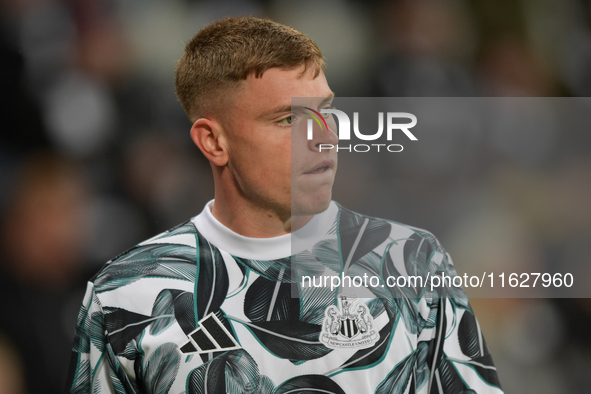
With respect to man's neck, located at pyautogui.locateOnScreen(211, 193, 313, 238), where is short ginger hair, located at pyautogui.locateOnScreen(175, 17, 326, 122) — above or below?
above

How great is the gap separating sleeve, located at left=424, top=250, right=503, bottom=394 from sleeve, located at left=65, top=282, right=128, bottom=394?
1.80ft

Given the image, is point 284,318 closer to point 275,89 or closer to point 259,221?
point 259,221

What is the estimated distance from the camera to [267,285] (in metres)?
0.91

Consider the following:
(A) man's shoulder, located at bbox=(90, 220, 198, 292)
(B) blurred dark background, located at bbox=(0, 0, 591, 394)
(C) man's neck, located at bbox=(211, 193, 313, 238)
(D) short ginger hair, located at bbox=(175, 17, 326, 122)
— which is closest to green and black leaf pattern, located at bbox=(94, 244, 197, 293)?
(A) man's shoulder, located at bbox=(90, 220, 198, 292)

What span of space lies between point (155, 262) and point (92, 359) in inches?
7.9

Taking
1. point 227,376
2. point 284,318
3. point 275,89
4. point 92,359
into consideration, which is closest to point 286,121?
point 275,89

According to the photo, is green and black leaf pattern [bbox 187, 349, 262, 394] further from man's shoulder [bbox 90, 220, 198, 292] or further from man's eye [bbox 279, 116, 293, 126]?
man's eye [bbox 279, 116, 293, 126]

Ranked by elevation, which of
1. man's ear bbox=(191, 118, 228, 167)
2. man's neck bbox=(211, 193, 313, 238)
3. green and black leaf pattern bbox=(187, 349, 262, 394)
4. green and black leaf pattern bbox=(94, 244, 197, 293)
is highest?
man's ear bbox=(191, 118, 228, 167)

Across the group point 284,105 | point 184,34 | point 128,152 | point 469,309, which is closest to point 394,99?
point 284,105

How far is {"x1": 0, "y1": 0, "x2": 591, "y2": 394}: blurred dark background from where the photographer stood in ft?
4.03

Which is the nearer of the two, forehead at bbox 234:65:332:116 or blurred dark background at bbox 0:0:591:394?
forehead at bbox 234:65:332:116

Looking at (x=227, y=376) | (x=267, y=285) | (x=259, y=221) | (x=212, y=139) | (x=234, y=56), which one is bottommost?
(x=227, y=376)

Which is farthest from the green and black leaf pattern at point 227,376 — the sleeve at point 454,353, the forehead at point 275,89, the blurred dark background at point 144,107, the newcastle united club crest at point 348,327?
the blurred dark background at point 144,107

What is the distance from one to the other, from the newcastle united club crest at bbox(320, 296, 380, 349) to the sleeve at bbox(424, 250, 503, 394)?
4.3 inches
